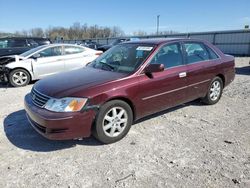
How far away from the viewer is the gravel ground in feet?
9.54

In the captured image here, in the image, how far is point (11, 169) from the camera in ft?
10.4

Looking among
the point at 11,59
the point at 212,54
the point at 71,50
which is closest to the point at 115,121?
the point at 212,54

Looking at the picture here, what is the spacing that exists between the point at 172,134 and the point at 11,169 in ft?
8.44

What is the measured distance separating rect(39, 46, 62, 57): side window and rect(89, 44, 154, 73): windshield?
14.2 feet

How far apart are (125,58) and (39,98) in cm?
173

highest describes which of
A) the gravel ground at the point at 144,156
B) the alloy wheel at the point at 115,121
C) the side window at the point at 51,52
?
the side window at the point at 51,52

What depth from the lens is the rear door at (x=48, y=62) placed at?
334 inches

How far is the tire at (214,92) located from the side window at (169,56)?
130 cm

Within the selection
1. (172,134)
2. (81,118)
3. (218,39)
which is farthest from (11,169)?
(218,39)

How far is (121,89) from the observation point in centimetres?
377

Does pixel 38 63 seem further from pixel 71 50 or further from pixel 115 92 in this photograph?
pixel 115 92

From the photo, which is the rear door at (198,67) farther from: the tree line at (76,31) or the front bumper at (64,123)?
the tree line at (76,31)

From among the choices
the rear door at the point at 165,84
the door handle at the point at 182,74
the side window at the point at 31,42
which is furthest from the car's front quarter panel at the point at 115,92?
the side window at the point at 31,42

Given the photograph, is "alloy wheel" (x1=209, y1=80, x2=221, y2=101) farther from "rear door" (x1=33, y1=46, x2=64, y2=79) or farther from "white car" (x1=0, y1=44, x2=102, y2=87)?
"rear door" (x1=33, y1=46, x2=64, y2=79)
